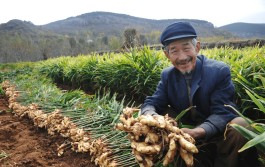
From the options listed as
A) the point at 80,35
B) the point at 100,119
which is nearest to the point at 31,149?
the point at 100,119

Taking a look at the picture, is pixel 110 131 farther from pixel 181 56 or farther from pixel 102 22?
pixel 102 22

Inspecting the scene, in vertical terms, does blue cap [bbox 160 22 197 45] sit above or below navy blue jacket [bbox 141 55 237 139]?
above

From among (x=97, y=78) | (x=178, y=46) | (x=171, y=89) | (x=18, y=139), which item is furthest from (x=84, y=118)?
(x=97, y=78)

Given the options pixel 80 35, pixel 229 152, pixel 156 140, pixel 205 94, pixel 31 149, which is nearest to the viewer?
pixel 156 140

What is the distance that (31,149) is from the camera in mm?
2760

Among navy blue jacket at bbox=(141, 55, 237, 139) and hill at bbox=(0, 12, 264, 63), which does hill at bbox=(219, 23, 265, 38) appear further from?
navy blue jacket at bbox=(141, 55, 237, 139)

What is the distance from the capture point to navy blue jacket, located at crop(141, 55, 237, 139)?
1876mm

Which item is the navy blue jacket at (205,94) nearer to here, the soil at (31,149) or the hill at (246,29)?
the soil at (31,149)

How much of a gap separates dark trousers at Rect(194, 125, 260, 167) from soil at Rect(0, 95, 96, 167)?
95 cm

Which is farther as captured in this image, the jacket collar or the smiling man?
the jacket collar

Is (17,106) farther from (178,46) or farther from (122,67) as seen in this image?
(178,46)

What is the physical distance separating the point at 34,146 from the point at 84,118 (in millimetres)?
599

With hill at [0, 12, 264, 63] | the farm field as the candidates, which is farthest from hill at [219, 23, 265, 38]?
the farm field

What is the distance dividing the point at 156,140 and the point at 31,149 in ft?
5.63
